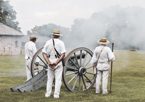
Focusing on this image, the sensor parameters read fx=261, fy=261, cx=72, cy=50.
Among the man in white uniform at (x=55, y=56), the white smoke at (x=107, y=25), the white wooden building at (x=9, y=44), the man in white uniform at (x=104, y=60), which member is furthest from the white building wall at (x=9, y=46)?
the man in white uniform at (x=55, y=56)

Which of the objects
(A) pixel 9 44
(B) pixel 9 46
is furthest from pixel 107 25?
(A) pixel 9 44

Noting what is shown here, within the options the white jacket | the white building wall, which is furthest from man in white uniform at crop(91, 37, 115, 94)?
the white building wall

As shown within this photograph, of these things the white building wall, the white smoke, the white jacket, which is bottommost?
the white building wall

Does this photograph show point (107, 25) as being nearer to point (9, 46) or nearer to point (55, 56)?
point (55, 56)

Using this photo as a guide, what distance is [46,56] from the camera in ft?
22.0

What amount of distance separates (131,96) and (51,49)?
2.52 meters

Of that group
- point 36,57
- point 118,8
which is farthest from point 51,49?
point 118,8

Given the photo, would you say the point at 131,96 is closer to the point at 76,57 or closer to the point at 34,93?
the point at 76,57

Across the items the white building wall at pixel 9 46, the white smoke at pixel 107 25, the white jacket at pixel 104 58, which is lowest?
the white building wall at pixel 9 46

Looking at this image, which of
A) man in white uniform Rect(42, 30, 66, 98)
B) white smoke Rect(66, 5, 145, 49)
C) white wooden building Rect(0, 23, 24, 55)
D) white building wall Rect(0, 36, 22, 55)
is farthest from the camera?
white building wall Rect(0, 36, 22, 55)

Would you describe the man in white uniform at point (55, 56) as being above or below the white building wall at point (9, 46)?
above

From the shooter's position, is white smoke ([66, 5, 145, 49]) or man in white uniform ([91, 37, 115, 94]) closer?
man in white uniform ([91, 37, 115, 94])

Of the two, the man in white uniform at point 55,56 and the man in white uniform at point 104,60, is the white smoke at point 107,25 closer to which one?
the man in white uniform at point 104,60

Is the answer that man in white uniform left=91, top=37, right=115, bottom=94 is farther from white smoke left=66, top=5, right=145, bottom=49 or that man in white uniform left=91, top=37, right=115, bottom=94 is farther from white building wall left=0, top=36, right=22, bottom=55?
white building wall left=0, top=36, right=22, bottom=55
